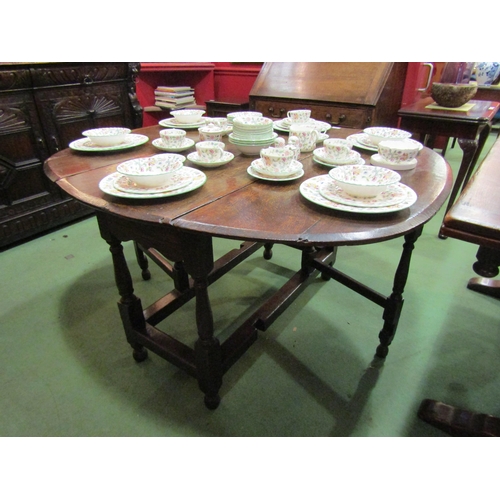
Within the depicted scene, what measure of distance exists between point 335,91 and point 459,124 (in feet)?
2.66

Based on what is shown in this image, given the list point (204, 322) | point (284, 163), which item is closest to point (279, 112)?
point (284, 163)

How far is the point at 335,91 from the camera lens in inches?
92.3

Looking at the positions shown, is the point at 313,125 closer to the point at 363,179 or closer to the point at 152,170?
the point at 363,179

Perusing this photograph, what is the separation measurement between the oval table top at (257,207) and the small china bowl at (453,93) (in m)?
1.13

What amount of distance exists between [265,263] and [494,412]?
1293 millimetres

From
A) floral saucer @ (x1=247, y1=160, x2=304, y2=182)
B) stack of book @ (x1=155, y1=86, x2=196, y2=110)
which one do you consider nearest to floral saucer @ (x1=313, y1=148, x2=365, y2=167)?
floral saucer @ (x1=247, y1=160, x2=304, y2=182)

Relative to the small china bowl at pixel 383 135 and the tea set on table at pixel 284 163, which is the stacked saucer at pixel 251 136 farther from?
the small china bowl at pixel 383 135

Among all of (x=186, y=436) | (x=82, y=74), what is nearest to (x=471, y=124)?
(x=186, y=436)

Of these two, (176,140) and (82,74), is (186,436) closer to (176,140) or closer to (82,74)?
(176,140)

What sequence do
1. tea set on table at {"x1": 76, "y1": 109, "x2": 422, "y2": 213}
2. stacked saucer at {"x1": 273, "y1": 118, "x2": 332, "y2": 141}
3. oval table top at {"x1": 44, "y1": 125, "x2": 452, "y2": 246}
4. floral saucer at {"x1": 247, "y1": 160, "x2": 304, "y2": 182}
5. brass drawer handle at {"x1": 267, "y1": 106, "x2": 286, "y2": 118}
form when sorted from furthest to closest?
brass drawer handle at {"x1": 267, "y1": 106, "x2": 286, "y2": 118} < stacked saucer at {"x1": 273, "y1": 118, "x2": 332, "y2": 141} < floral saucer at {"x1": 247, "y1": 160, "x2": 304, "y2": 182} < tea set on table at {"x1": 76, "y1": 109, "x2": 422, "y2": 213} < oval table top at {"x1": 44, "y1": 125, "x2": 452, "y2": 246}

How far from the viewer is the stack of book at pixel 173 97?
318cm

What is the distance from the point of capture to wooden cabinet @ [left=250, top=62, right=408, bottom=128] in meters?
2.24

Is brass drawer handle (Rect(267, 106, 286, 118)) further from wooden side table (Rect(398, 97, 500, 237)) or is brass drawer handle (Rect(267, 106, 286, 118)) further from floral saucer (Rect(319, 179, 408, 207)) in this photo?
floral saucer (Rect(319, 179, 408, 207))

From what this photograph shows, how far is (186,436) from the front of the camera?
1177mm
